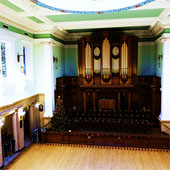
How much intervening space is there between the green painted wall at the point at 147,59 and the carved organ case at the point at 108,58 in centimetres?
217

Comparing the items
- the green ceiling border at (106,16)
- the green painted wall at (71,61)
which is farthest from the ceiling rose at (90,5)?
the green painted wall at (71,61)

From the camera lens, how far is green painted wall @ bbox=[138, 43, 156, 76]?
1678cm

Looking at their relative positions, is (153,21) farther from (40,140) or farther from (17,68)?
(40,140)

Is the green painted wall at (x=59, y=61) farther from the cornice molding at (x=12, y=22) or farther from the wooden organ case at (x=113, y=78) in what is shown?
the cornice molding at (x=12, y=22)

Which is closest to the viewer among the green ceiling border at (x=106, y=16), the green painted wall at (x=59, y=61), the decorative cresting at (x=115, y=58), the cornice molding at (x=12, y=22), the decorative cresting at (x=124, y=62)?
the cornice molding at (x=12, y=22)

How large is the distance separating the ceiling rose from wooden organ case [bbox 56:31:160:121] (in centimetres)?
885

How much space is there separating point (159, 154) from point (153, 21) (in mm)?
7714

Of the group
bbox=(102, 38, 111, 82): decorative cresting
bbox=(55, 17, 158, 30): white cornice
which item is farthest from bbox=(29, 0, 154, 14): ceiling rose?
bbox=(102, 38, 111, 82): decorative cresting

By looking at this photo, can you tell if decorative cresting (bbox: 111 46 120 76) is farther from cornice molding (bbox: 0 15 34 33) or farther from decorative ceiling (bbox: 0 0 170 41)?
cornice molding (bbox: 0 15 34 33)

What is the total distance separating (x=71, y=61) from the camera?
17.9 metres

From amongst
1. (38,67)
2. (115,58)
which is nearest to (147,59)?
(115,58)

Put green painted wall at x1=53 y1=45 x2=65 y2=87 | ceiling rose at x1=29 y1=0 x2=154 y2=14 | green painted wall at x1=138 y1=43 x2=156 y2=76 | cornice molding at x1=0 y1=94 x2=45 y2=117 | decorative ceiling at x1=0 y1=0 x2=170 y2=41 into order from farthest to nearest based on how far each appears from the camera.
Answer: green painted wall at x1=138 y1=43 x2=156 y2=76
green painted wall at x1=53 y1=45 x2=65 y2=87
cornice molding at x1=0 y1=94 x2=45 y2=117
decorative ceiling at x1=0 y1=0 x2=170 y2=41
ceiling rose at x1=29 y1=0 x2=154 y2=14

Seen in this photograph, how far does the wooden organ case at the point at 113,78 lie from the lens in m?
14.9

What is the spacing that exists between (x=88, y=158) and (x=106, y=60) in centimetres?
713
